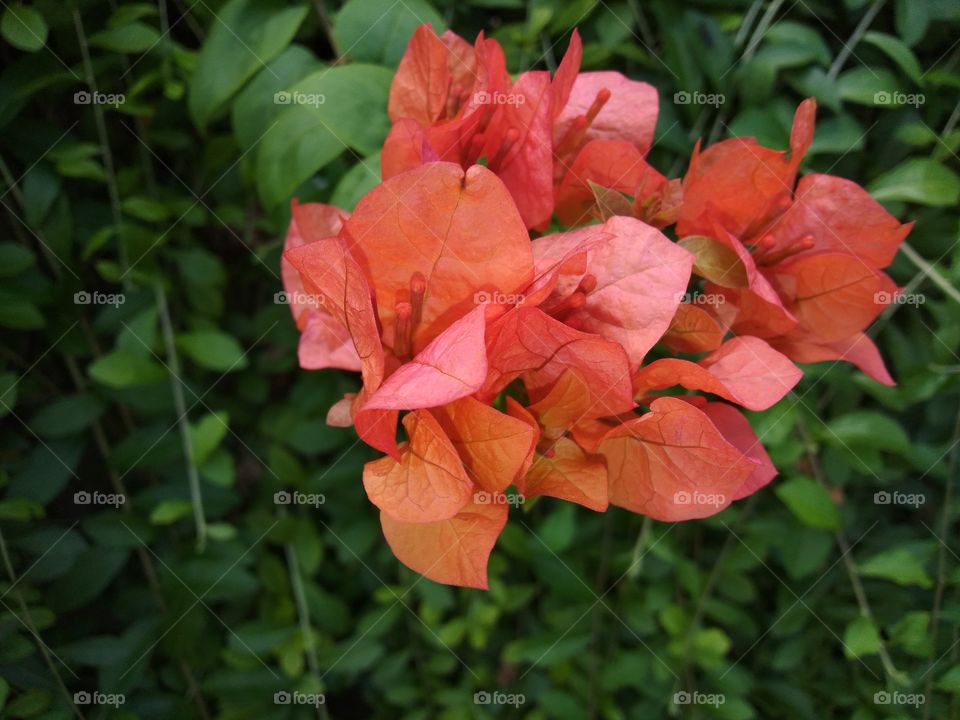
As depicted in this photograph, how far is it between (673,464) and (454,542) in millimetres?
114

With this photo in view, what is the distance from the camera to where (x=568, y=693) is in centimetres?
69

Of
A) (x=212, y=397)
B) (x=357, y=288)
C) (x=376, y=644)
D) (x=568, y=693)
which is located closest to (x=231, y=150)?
(x=212, y=397)

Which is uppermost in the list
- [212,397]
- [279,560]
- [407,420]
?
[407,420]

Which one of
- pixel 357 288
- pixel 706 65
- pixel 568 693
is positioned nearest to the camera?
pixel 357 288

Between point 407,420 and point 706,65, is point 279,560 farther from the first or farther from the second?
point 706,65

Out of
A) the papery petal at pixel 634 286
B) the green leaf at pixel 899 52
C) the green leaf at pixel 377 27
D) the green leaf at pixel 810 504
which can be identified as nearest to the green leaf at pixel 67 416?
the green leaf at pixel 377 27

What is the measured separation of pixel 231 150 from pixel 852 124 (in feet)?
1.86

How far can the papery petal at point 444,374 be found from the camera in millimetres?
257

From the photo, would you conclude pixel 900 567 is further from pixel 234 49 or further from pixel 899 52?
pixel 234 49

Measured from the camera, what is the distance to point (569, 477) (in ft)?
1.07

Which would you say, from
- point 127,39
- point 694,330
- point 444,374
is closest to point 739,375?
point 694,330

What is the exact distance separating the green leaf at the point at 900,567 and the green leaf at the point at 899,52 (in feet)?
1.40

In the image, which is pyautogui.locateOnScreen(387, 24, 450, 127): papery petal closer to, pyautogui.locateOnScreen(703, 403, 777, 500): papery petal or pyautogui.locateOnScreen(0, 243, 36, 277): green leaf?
pyautogui.locateOnScreen(703, 403, 777, 500): papery petal

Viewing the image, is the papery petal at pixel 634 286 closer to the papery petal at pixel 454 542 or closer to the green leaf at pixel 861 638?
the papery petal at pixel 454 542
